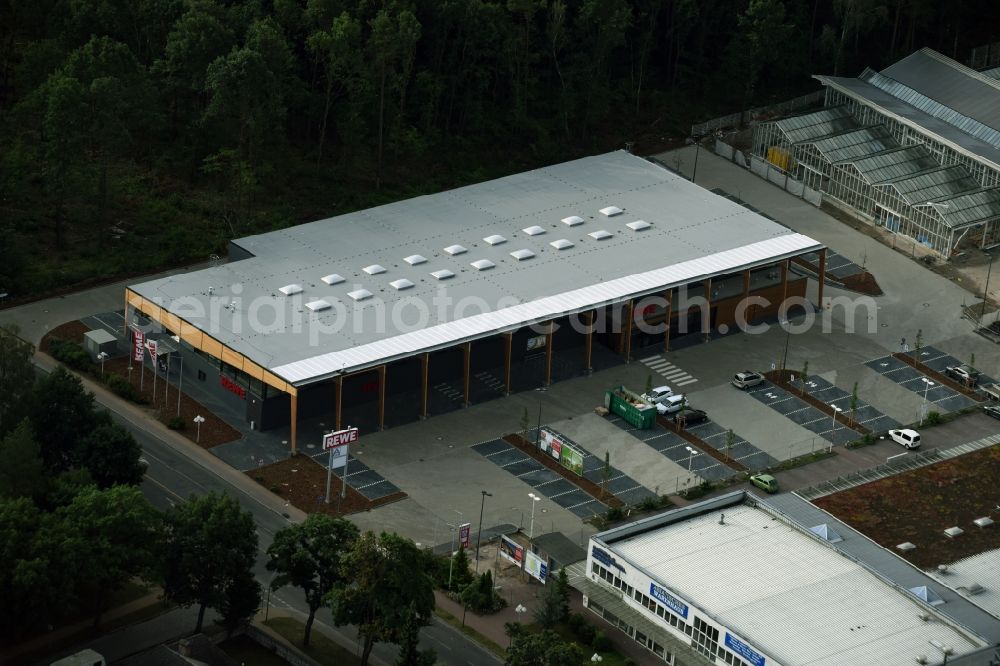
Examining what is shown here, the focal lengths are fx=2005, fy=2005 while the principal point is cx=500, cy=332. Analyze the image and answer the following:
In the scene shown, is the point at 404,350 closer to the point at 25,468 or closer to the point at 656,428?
the point at 656,428

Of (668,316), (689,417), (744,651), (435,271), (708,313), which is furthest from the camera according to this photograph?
(708,313)

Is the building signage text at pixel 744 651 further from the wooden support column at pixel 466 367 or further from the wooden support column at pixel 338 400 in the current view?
the wooden support column at pixel 466 367

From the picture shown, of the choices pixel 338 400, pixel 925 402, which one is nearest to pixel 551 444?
pixel 338 400

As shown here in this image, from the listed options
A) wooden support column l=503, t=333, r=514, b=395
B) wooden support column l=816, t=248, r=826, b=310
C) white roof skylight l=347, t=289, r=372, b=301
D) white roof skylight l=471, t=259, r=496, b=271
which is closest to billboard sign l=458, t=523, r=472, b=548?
wooden support column l=503, t=333, r=514, b=395

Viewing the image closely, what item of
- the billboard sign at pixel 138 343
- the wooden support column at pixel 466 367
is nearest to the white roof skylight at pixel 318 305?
the wooden support column at pixel 466 367

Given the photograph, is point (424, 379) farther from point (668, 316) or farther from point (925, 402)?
point (925, 402)
